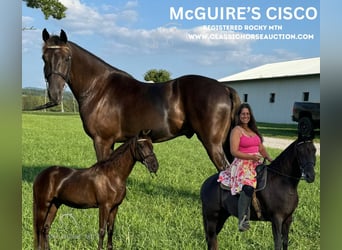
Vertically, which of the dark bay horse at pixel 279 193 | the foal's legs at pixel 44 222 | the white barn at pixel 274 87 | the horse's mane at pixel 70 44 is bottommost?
the foal's legs at pixel 44 222

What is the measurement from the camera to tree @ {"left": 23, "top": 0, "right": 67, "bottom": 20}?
2535 millimetres

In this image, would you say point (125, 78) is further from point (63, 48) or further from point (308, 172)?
point (308, 172)

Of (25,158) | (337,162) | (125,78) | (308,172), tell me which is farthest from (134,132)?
(337,162)

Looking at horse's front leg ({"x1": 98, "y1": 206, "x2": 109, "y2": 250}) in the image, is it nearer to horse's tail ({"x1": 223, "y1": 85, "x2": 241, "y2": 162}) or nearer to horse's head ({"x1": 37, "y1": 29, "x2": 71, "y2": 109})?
horse's head ({"x1": 37, "y1": 29, "x2": 71, "y2": 109})

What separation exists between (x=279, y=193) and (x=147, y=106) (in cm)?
115

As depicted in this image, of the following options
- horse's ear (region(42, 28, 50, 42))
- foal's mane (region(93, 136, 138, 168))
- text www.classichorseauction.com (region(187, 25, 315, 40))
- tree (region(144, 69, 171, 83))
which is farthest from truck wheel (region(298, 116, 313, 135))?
horse's ear (region(42, 28, 50, 42))

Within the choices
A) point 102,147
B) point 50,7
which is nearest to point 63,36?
point 50,7

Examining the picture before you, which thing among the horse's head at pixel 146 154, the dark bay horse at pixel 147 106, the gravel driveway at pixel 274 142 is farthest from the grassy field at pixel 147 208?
the horse's head at pixel 146 154

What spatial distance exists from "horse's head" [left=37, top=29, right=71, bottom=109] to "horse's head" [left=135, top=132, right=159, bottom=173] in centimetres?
74

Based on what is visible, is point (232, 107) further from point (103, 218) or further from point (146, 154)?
point (103, 218)

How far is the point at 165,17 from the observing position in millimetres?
2547

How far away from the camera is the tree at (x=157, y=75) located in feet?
8.78

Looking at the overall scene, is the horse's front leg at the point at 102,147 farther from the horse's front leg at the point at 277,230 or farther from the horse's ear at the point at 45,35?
the horse's front leg at the point at 277,230

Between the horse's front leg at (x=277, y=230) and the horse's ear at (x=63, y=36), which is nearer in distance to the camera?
the horse's front leg at (x=277, y=230)
